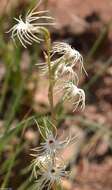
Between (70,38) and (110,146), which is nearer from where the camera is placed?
(110,146)

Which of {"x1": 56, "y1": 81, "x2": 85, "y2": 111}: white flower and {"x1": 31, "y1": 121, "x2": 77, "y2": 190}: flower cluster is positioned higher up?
{"x1": 56, "y1": 81, "x2": 85, "y2": 111}: white flower

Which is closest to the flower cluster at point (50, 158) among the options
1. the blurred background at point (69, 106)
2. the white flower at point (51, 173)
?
the white flower at point (51, 173)

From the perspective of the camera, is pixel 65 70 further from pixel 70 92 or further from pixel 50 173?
pixel 50 173

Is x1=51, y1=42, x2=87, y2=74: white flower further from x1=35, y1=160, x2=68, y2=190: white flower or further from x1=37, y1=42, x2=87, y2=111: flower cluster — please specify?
x1=35, y1=160, x2=68, y2=190: white flower

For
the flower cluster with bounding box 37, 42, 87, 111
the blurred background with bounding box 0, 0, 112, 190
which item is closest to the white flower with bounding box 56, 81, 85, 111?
the flower cluster with bounding box 37, 42, 87, 111

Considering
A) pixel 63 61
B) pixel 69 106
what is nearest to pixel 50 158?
pixel 63 61

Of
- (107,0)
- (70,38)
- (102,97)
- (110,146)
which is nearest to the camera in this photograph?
(110,146)

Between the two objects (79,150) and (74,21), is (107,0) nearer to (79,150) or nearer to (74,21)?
(74,21)

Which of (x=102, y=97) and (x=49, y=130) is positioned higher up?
(x=49, y=130)

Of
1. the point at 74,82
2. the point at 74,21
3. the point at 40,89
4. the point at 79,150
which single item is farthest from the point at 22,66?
the point at 74,82
